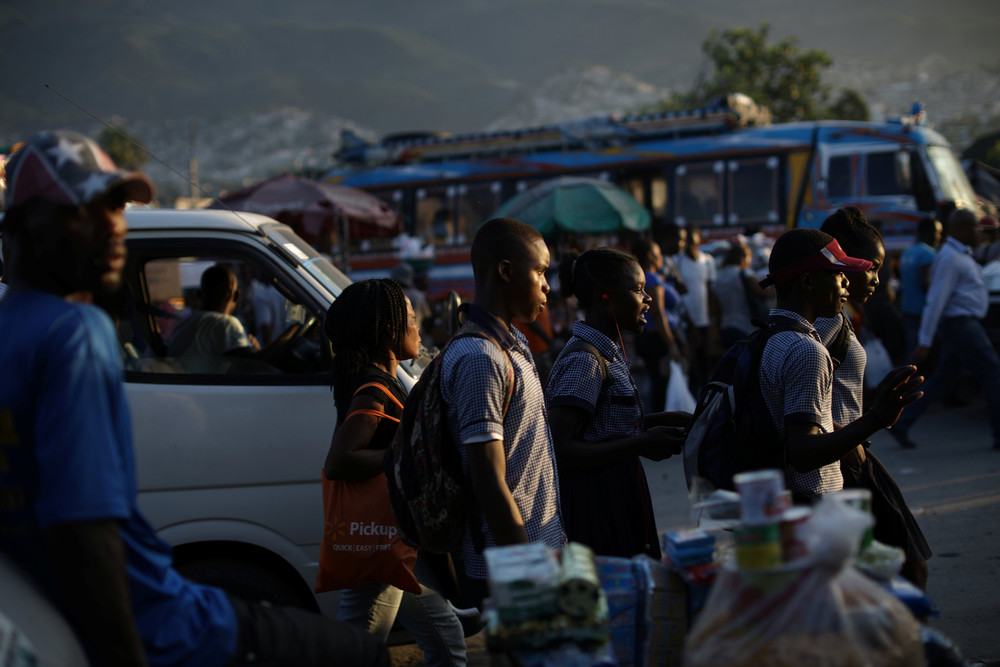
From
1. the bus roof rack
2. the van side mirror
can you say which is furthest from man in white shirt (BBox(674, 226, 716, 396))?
the bus roof rack

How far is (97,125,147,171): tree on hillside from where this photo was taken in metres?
2.34

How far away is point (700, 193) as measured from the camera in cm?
1527

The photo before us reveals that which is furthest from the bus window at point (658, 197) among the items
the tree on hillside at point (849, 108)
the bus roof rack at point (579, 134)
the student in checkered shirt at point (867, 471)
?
the tree on hillside at point (849, 108)

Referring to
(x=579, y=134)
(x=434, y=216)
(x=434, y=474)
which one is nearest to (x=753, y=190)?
(x=579, y=134)

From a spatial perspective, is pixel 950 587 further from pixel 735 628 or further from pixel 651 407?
pixel 651 407

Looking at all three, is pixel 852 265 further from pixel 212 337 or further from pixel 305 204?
pixel 305 204

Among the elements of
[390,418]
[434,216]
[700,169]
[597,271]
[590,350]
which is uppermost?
[700,169]

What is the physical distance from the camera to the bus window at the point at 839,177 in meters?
13.7

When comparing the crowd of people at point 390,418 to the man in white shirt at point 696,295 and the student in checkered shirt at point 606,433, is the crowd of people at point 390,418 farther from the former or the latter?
the man in white shirt at point 696,295

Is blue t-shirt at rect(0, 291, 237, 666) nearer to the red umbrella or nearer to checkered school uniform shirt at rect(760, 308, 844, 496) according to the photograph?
checkered school uniform shirt at rect(760, 308, 844, 496)

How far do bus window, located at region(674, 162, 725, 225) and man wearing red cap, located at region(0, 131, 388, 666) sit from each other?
1421 cm

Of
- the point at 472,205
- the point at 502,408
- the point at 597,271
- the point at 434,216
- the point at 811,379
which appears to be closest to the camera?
the point at 502,408

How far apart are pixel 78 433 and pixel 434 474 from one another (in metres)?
1.06

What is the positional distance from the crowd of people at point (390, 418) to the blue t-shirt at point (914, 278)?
555cm
